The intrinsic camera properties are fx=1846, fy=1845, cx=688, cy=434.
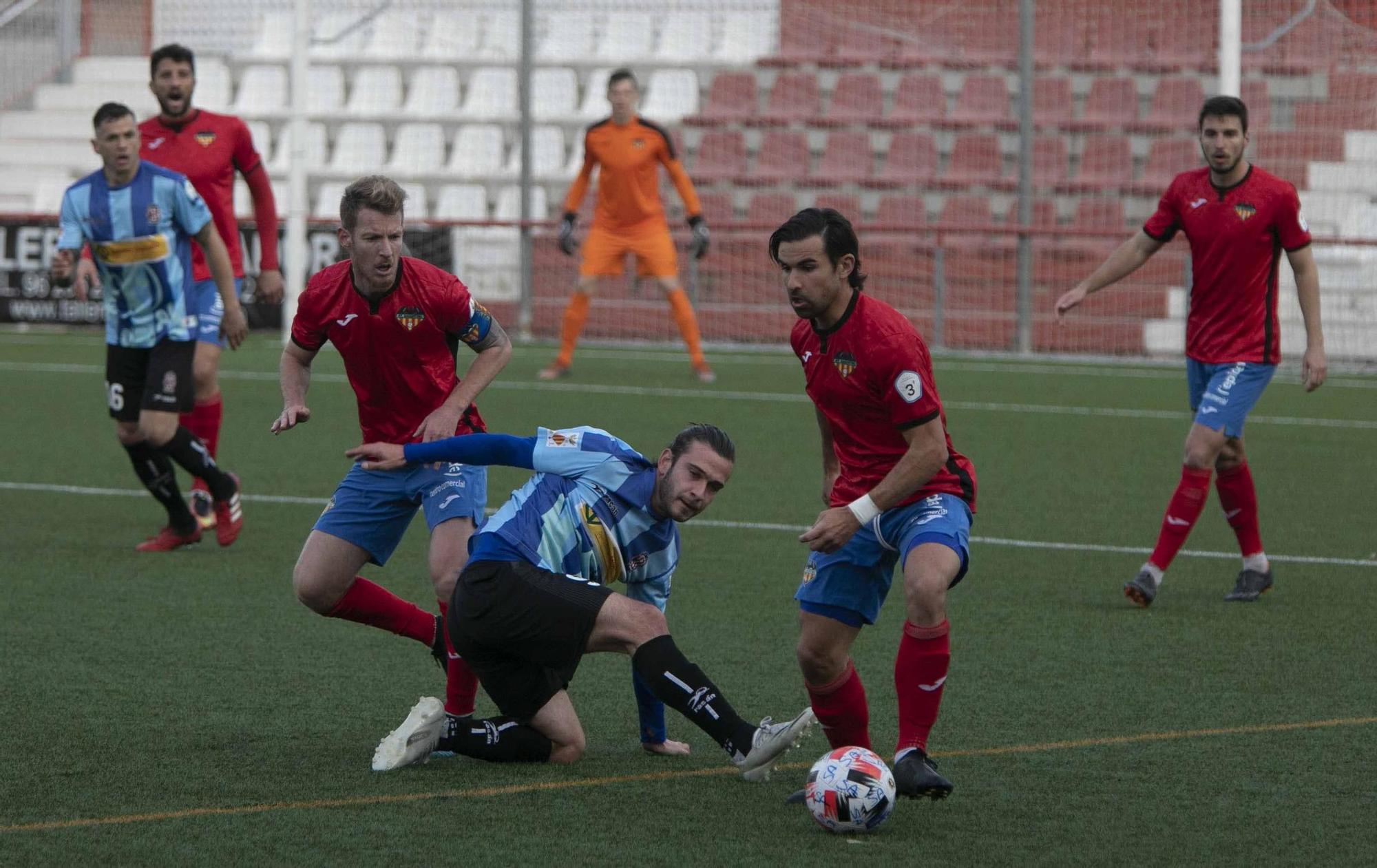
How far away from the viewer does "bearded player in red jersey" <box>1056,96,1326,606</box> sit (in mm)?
7070

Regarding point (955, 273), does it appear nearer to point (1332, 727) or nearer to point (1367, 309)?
point (1367, 309)

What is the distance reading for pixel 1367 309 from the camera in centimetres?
1703

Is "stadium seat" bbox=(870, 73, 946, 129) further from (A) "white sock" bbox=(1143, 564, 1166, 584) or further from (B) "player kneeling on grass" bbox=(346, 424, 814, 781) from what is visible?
(B) "player kneeling on grass" bbox=(346, 424, 814, 781)

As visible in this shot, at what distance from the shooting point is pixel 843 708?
186 inches

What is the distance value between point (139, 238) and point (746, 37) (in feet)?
50.5

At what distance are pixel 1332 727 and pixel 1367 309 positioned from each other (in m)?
12.8

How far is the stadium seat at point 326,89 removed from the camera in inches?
914

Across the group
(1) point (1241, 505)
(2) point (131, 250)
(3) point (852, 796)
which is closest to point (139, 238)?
(2) point (131, 250)

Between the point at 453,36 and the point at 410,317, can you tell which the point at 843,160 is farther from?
the point at 410,317

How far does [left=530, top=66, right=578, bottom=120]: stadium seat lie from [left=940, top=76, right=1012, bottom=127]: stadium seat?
4825mm

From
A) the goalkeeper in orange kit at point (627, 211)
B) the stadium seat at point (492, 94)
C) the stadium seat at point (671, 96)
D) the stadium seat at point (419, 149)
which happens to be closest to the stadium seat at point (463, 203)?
the stadium seat at point (419, 149)

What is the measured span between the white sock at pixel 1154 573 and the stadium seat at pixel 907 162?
43.5 ft

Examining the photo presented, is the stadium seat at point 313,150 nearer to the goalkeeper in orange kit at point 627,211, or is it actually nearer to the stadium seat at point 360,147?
the stadium seat at point 360,147

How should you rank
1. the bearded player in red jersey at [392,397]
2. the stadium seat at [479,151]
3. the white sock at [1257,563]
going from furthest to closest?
the stadium seat at [479,151]
the white sock at [1257,563]
the bearded player in red jersey at [392,397]
